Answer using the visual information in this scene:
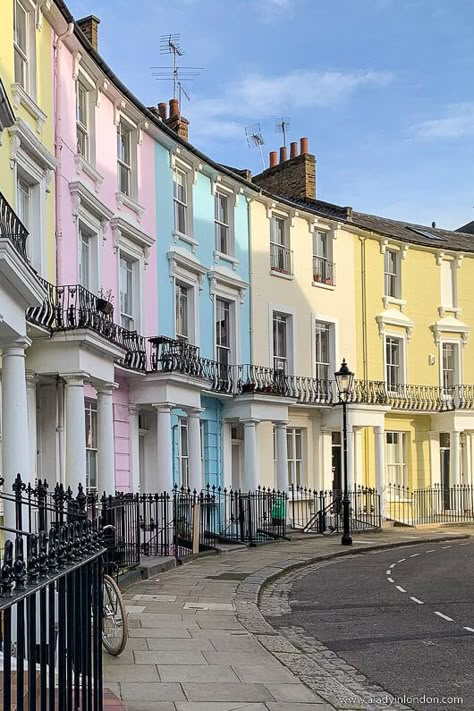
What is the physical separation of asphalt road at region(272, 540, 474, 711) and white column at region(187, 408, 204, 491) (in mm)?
4128

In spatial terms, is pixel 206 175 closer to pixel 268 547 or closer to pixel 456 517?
pixel 268 547

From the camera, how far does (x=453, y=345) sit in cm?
3325

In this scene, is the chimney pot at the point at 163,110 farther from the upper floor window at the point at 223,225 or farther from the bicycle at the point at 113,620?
the bicycle at the point at 113,620

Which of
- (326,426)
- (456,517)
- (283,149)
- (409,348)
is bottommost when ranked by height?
(456,517)

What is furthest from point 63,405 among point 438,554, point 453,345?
point 453,345

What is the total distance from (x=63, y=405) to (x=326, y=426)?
45.0ft

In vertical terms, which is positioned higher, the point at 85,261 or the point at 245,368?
the point at 85,261

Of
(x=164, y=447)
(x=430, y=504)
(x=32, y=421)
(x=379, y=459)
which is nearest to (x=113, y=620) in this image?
(x=32, y=421)

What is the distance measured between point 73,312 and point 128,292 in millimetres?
5258

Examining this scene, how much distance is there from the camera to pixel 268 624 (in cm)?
1121

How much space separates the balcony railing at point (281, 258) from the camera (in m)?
27.3

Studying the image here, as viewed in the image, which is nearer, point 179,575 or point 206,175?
point 179,575

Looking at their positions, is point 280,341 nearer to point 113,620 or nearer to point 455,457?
point 455,457

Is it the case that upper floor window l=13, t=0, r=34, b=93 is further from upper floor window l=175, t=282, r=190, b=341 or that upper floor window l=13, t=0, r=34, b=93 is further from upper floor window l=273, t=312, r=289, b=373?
upper floor window l=273, t=312, r=289, b=373
